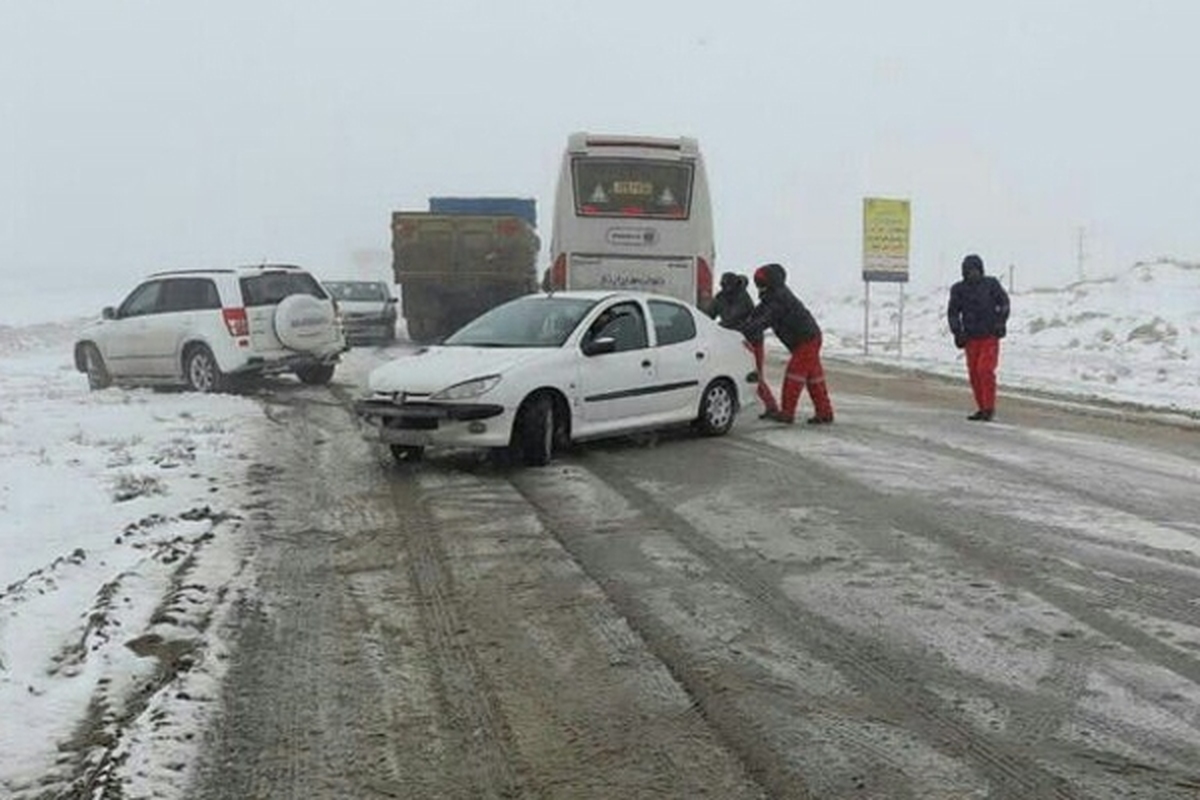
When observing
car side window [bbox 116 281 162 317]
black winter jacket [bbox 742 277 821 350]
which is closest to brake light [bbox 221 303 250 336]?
car side window [bbox 116 281 162 317]

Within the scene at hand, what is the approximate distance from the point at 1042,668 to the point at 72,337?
128ft

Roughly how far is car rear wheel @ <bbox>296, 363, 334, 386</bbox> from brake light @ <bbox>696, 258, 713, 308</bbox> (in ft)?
18.1

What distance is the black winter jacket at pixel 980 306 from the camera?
13719 mm

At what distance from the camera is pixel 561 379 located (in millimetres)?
10727

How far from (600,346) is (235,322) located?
24.3 ft

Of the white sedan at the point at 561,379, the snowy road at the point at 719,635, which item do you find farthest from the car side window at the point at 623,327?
the snowy road at the point at 719,635

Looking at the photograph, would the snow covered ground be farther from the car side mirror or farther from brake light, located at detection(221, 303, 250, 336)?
the car side mirror

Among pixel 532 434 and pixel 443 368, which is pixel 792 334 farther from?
pixel 443 368

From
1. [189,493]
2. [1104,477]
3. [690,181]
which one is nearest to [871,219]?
[690,181]

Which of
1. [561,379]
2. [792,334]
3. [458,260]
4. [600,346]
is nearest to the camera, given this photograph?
[561,379]

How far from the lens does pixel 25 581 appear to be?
6.48 m

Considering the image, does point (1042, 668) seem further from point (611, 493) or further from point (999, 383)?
point (999, 383)

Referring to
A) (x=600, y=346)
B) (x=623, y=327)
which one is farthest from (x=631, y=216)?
(x=600, y=346)

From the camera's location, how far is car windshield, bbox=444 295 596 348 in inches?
441
